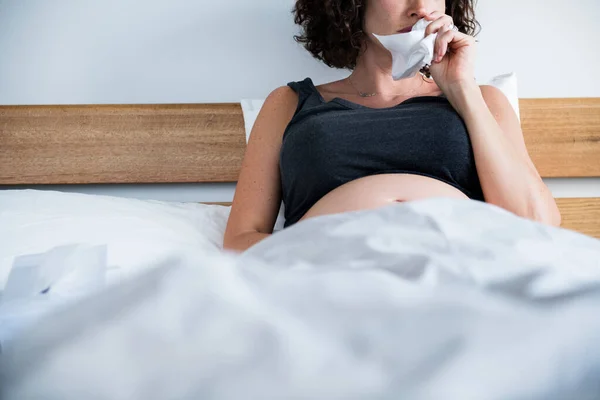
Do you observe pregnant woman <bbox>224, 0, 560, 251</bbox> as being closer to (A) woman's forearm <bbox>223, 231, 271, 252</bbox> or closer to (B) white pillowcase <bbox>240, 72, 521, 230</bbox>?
(A) woman's forearm <bbox>223, 231, 271, 252</bbox>

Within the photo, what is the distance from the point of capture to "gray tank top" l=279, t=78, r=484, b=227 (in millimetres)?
1050

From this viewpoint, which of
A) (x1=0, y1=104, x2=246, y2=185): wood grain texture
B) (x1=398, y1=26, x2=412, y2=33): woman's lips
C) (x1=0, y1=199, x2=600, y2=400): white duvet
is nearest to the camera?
(x1=0, y1=199, x2=600, y2=400): white duvet

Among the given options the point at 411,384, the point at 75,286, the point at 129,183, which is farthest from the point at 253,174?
the point at 411,384

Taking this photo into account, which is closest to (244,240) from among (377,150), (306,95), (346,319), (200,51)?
(377,150)

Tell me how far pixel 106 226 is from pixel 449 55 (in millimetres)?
768

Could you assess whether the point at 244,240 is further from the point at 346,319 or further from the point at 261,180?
the point at 346,319

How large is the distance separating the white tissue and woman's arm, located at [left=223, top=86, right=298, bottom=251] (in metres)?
0.26

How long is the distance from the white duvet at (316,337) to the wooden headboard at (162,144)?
108cm

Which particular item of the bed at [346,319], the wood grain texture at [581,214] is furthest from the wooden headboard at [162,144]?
the bed at [346,319]

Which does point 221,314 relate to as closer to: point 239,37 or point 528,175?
point 528,175

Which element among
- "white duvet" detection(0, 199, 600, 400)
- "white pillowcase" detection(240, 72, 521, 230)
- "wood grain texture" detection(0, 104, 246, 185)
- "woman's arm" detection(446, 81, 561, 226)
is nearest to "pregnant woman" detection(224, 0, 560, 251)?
"woman's arm" detection(446, 81, 561, 226)

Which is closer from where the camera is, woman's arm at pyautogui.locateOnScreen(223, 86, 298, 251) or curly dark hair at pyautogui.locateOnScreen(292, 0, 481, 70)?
woman's arm at pyautogui.locateOnScreen(223, 86, 298, 251)

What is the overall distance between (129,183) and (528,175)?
101 centimetres

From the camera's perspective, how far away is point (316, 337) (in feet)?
1.17
